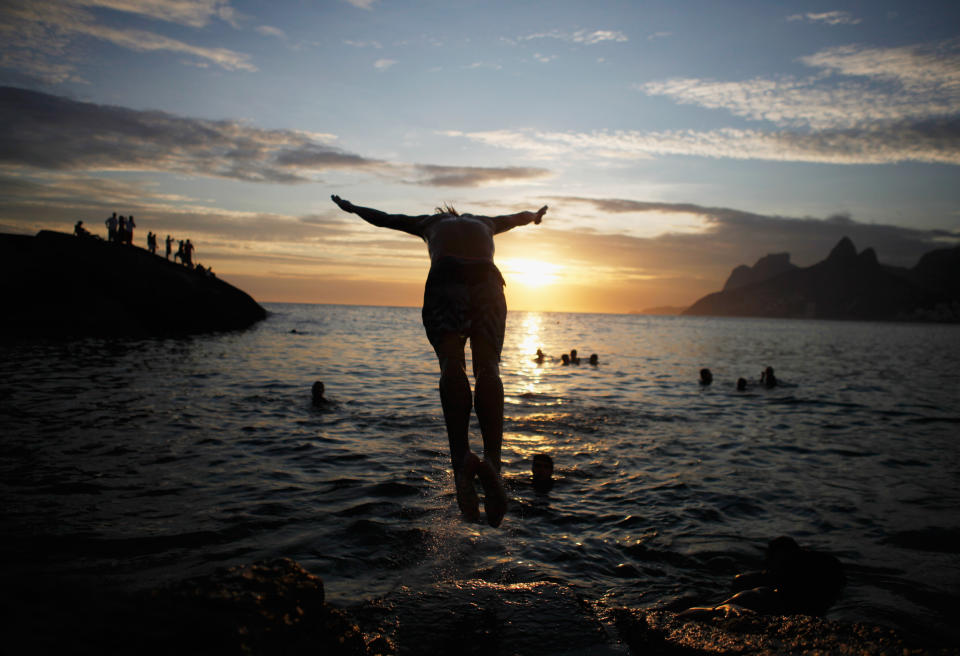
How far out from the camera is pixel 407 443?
10633mm

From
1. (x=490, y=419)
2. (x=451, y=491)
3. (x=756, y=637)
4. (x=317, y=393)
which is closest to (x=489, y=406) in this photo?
(x=490, y=419)

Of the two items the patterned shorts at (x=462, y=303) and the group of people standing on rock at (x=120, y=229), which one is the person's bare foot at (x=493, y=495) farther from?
the group of people standing on rock at (x=120, y=229)

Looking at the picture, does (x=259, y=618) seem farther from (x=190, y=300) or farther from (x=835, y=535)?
(x=190, y=300)

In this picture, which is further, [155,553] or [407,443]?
[407,443]

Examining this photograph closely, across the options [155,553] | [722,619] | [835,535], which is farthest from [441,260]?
[835,535]

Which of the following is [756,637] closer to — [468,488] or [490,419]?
[468,488]

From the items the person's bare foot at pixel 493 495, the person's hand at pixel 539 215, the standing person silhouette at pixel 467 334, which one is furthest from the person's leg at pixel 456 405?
the person's hand at pixel 539 215

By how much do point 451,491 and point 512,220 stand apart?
413 cm

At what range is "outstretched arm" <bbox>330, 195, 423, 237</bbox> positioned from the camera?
4938mm

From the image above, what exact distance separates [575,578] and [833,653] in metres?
2.08

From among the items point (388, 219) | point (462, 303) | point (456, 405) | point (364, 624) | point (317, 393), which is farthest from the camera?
point (317, 393)

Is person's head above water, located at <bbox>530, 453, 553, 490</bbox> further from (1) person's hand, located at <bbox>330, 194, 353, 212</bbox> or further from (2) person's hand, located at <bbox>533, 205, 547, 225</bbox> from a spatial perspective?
(1) person's hand, located at <bbox>330, 194, 353, 212</bbox>

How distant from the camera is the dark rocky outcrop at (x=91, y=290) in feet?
97.7

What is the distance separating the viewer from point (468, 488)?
3830mm
